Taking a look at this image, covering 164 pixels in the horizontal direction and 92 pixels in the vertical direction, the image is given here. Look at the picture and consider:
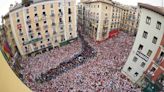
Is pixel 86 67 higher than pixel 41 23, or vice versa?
pixel 41 23

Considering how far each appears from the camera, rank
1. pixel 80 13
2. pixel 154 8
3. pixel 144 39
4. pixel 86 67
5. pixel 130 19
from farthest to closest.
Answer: pixel 86 67
pixel 80 13
pixel 130 19
pixel 144 39
pixel 154 8

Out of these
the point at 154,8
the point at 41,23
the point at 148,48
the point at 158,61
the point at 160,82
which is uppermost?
the point at 154,8

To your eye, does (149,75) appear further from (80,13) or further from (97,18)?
(80,13)

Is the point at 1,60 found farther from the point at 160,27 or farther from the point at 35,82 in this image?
the point at 160,27

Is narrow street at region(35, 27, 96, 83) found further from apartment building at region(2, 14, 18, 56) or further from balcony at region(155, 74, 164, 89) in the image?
balcony at region(155, 74, 164, 89)

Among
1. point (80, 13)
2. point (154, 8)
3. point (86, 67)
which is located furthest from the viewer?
point (86, 67)

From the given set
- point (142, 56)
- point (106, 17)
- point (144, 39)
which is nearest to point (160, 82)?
point (142, 56)

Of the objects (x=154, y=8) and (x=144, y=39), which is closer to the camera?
(x=154, y=8)

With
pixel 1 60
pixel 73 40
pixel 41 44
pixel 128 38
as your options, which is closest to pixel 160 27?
pixel 128 38
